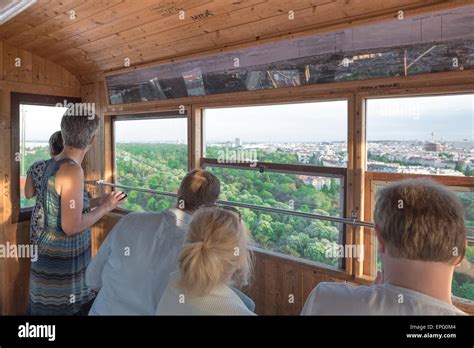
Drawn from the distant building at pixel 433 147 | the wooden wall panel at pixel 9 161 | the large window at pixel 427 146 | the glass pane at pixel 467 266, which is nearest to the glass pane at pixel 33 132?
the wooden wall panel at pixel 9 161

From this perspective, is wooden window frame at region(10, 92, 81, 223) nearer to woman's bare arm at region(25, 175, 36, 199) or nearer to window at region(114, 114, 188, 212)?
window at region(114, 114, 188, 212)

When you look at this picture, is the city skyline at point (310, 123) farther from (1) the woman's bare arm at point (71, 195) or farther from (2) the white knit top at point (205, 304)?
(2) the white knit top at point (205, 304)

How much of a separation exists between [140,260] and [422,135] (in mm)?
1616

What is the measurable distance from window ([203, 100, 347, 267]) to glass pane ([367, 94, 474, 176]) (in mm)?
215

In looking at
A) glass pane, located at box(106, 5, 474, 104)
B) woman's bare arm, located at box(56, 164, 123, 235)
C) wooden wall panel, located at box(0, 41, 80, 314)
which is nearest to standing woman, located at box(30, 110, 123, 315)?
woman's bare arm, located at box(56, 164, 123, 235)

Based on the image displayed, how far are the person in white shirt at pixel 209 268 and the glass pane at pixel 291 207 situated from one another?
1.43m

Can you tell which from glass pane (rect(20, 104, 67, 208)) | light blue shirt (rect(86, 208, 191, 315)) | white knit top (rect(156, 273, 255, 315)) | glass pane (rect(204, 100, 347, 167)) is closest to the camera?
white knit top (rect(156, 273, 255, 315))

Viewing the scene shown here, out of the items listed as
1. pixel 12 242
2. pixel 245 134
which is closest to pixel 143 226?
pixel 245 134

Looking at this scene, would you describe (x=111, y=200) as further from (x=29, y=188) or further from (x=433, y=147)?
(x=433, y=147)

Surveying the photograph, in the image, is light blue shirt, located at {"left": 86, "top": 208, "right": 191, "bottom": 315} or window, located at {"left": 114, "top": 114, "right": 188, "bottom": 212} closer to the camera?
light blue shirt, located at {"left": 86, "top": 208, "right": 191, "bottom": 315}

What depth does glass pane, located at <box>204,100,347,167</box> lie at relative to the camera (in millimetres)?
2459

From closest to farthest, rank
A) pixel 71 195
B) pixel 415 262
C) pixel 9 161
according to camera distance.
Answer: pixel 415 262 → pixel 71 195 → pixel 9 161

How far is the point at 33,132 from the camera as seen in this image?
3672 millimetres

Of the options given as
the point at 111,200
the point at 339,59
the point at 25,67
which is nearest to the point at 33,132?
the point at 25,67
